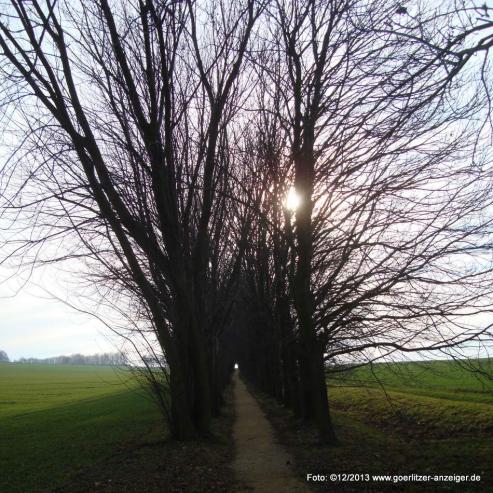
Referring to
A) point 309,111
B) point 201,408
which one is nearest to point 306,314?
point 201,408

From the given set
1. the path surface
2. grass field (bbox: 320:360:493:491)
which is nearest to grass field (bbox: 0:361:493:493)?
grass field (bbox: 320:360:493:491)

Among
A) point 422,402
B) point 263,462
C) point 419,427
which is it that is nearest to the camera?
point 263,462

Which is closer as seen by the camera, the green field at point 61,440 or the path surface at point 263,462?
the path surface at point 263,462

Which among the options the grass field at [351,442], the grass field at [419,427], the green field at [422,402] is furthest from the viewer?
the green field at [422,402]

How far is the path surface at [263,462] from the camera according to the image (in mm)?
8065

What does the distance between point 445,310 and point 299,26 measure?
6.04 meters

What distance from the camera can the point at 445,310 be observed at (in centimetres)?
948

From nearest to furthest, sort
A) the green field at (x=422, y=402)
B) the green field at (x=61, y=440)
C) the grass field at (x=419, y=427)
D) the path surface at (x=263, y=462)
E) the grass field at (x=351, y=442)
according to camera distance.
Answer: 1. the path surface at (x=263, y=462)
2. the grass field at (x=419, y=427)
3. the grass field at (x=351, y=442)
4. the green field at (x=422, y=402)
5. the green field at (x=61, y=440)

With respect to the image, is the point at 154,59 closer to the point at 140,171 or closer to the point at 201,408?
the point at 140,171

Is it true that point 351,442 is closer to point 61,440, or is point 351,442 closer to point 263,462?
point 263,462

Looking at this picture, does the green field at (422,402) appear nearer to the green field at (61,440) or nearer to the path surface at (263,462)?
the path surface at (263,462)

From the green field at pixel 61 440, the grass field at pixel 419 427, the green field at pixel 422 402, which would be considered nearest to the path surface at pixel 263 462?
the grass field at pixel 419 427

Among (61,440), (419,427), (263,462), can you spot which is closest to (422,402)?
(419,427)

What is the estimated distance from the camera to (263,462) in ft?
33.2
